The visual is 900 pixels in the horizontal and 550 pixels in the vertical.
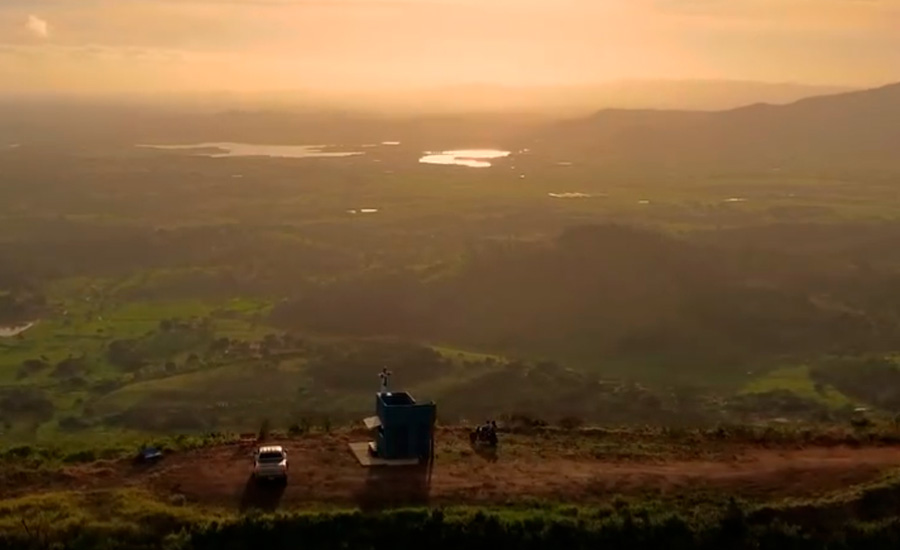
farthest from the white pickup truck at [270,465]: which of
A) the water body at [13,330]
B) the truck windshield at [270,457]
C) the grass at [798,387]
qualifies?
Result: the water body at [13,330]

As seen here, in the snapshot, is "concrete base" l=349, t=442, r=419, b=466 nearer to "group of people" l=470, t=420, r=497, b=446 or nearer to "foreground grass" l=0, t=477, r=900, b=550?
"group of people" l=470, t=420, r=497, b=446

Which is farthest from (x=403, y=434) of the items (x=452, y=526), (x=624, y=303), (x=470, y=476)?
(x=624, y=303)

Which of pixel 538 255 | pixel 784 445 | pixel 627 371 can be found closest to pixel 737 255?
pixel 538 255

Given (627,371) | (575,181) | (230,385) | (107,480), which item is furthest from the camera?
(575,181)

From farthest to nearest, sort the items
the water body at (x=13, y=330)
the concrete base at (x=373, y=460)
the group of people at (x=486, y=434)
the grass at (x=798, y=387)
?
the water body at (x=13, y=330), the grass at (x=798, y=387), the group of people at (x=486, y=434), the concrete base at (x=373, y=460)

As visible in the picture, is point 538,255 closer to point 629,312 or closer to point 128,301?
point 629,312

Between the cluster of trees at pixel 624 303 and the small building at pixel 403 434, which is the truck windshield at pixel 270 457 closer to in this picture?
the small building at pixel 403 434
